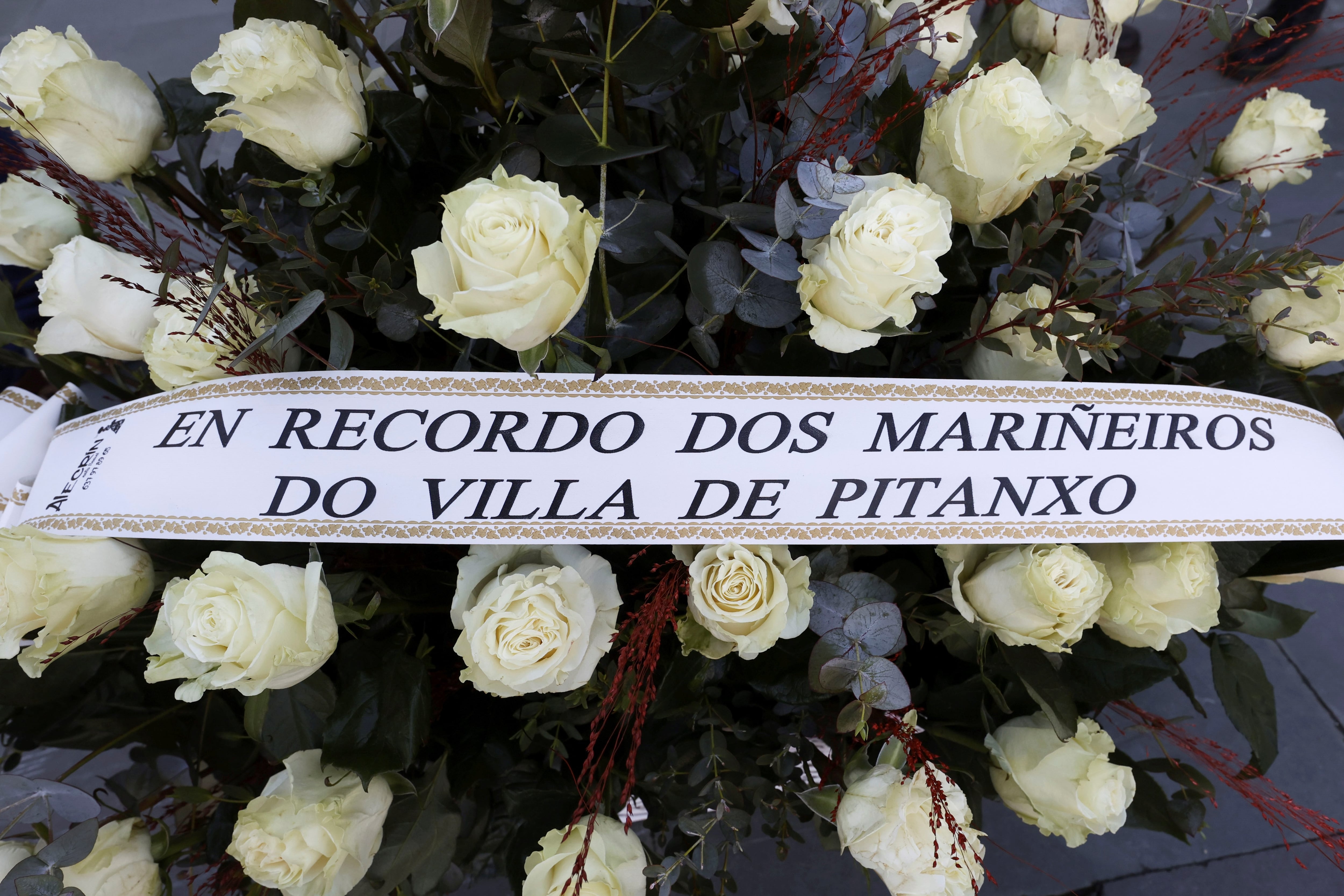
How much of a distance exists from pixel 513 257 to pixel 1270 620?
728 mm

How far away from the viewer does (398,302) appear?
50 centimetres

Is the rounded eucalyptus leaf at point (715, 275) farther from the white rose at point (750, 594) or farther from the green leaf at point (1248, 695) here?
the green leaf at point (1248, 695)

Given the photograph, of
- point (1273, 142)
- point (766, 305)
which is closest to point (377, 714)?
point (766, 305)

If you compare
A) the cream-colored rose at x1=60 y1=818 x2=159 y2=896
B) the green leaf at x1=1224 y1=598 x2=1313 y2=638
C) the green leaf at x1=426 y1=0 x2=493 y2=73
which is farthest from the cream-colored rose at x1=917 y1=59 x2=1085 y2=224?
the cream-colored rose at x1=60 y1=818 x2=159 y2=896

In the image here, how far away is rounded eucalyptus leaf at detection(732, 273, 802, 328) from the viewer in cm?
50

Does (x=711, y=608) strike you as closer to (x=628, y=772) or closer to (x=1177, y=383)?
(x=628, y=772)

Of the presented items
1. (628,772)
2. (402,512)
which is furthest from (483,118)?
(628,772)

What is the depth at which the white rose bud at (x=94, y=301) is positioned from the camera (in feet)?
1.76

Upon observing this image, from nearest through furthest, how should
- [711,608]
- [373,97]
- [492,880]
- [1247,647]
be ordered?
1. [711,608]
2. [373,97]
3. [1247,647]
4. [492,880]

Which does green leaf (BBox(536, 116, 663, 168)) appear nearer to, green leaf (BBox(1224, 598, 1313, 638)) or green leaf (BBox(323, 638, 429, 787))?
green leaf (BBox(323, 638, 429, 787))

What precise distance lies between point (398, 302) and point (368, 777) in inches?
12.4

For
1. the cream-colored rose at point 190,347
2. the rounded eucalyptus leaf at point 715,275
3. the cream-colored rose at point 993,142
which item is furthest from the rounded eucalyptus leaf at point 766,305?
the cream-colored rose at point 190,347

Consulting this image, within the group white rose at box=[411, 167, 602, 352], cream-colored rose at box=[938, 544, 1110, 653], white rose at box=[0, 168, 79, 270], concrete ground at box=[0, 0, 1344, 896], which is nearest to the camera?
white rose at box=[411, 167, 602, 352]

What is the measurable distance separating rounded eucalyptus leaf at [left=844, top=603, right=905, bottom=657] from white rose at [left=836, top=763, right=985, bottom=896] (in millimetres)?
83
